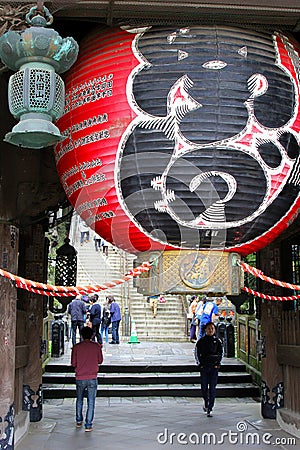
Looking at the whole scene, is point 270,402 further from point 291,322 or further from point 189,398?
point 189,398

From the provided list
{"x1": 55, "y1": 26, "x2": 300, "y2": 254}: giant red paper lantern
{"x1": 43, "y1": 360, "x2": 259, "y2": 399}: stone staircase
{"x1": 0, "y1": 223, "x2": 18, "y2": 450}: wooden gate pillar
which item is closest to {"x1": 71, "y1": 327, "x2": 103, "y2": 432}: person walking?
{"x1": 0, "y1": 223, "x2": 18, "y2": 450}: wooden gate pillar

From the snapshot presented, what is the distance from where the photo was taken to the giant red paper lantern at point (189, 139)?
11.6 feet

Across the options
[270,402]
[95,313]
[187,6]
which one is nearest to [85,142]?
[187,6]

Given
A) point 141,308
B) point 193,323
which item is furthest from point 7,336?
point 141,308

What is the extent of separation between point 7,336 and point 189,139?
346 centimetres

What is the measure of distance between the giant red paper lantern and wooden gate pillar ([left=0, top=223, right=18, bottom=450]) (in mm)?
2243

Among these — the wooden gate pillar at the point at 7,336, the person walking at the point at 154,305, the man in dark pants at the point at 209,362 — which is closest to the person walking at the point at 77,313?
the man in dark pants at the point at 209,362

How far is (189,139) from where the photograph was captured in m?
3.48

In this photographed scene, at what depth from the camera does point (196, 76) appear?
11.7ft

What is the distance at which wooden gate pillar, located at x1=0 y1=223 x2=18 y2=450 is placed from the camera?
5770mm

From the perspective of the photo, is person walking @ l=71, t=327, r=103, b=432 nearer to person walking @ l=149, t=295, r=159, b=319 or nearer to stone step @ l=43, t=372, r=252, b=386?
stone step @ l=43, t=372, r=252, b=386

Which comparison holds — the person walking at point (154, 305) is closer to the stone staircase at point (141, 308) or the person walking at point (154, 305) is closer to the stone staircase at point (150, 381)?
the stone staircase at point (141, 308)

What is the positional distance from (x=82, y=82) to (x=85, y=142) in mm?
467

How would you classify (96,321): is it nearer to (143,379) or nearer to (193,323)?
(143,379)
